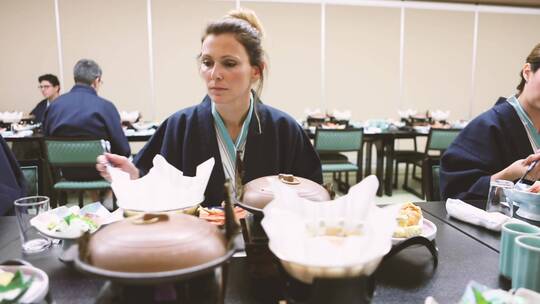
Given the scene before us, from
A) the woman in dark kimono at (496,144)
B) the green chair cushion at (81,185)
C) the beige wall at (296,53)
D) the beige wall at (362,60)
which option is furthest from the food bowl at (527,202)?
the beige wall at (362,60)

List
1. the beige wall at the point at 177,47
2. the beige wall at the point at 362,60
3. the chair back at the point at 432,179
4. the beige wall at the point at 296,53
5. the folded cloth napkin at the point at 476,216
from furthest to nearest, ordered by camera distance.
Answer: the beige wall at the point at 362,60, the beige wall at the point at 177,47, the beige wall at the point at 296,53, the chair back at the point at 432,179, the folded cloth napkin at the point at 476,216

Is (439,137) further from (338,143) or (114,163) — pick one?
(114,163)

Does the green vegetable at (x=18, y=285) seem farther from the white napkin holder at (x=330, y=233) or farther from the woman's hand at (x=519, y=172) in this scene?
the woman's hand at (x=519, y=172)

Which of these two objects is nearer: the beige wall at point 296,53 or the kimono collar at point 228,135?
the kimono collar at point 228,135

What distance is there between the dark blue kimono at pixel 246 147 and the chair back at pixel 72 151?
150cm

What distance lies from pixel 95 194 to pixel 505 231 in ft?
12.6

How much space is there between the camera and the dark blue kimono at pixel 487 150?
71.1 inches

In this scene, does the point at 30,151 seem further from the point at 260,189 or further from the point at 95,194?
the point at 260,189

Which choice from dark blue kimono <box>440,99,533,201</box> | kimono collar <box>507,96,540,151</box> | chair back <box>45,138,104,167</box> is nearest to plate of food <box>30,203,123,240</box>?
dark blue kimono <box>440,99,533,201</box>

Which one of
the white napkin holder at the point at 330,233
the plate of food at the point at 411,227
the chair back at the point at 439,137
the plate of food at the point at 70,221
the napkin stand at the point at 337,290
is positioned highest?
the white napkin holder at the point at 330,233

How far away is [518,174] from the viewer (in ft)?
5.27

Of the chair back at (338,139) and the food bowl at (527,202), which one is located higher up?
the food bowl at (527,202)

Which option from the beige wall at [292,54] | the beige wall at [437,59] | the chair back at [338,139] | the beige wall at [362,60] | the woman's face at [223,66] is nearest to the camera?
the woman's face at [223,66]

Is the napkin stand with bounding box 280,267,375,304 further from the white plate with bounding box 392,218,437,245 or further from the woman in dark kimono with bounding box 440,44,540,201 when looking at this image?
the woman in dark kimono with bounding box 440,44,540,201
